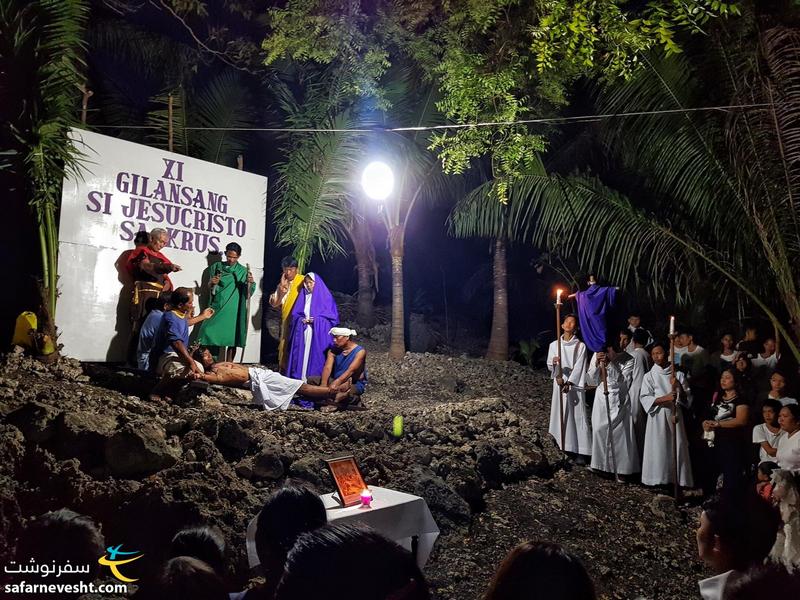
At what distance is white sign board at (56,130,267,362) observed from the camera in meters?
8.03

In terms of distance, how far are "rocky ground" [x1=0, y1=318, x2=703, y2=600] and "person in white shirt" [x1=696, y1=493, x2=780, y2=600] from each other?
2.68 meters

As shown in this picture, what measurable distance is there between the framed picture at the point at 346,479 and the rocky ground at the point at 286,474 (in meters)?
1.35

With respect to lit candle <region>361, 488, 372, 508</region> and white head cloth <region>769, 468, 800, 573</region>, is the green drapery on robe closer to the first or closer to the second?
lit candle <region>361, 488, 372, 508</region>

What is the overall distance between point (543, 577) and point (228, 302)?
310 inches

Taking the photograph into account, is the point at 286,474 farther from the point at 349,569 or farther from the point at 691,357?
the point at 691,357

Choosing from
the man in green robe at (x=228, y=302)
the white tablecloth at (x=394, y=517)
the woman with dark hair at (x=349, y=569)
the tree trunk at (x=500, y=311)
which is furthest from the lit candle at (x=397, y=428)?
the tree trunk at (x=500, y=311)

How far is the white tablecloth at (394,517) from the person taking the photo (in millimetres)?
4050

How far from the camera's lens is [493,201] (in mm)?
11594

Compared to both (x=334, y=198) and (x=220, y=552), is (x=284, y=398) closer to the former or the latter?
(x=334, y=198)

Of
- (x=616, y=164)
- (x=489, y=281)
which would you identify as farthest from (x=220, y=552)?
(x=489, y=281)

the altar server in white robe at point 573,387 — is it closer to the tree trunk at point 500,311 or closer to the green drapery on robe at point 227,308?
the green drapery on robe at point 227,308

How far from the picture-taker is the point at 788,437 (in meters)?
6.39

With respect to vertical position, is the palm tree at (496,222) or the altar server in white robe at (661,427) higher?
the palm tree at (496,222)

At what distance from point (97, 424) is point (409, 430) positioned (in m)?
3.38
